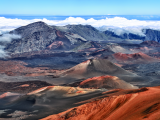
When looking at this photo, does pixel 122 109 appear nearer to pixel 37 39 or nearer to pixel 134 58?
pixel 134 58

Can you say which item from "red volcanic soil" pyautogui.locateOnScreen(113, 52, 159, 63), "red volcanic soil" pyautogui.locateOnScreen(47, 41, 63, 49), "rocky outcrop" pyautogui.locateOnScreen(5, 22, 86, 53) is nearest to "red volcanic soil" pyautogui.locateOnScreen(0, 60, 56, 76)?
"red volcanic soil" pyautogui.locateOnScreen(113, 52, 159, 63)

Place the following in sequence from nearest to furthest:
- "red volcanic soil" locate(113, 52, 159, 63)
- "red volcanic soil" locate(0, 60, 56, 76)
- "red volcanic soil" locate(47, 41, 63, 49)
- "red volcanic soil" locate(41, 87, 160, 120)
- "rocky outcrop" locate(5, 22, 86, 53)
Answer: "red volcanic soil" locate(41, 87, 160, 120) < "red volcanic soil" locate(0, 60, 56, 76) < "red volcanic soil" locate(113, 52, 159, 63) < "rocky outcrop" locate(5, 22, 86, 53) < "red volcanic soil" locate(47, 41, 63, 49)

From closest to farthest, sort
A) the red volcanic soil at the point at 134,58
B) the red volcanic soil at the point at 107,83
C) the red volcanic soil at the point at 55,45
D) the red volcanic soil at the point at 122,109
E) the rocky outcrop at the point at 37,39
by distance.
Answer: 1. the red volcanic soil at the point at 122,109
2. the red volcanic soil at the point at 107,83
3. the red volcanic soil at the point at 134,58
4. the rocky outcrop at the point at 37,39
5. the red volcanic soil at the point at 55,45

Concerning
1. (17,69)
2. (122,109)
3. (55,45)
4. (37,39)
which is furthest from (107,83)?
(37,39)

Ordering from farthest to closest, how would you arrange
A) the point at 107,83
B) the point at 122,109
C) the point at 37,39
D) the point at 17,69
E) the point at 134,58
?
the point at 37,39, the point at 134,58, the point at 17,69, the point at 107,83, the point at 122,109

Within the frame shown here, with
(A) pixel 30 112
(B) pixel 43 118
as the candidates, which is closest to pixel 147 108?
(B) pixel 43 118

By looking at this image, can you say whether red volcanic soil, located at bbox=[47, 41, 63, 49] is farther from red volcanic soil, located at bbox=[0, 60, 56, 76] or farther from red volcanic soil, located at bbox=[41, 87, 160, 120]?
red volcanic soil, located at bbox=[41, 87, 160, 120]

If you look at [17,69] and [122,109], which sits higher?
[122,109]

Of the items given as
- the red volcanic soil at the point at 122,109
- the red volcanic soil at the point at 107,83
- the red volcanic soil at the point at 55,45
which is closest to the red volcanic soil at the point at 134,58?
the red volcanic soil at the point at 55,45

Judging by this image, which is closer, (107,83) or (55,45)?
(107,83)

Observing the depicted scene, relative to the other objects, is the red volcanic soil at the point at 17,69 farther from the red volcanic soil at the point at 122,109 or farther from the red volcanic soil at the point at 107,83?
the red volcanic soil at the point at 122,109
